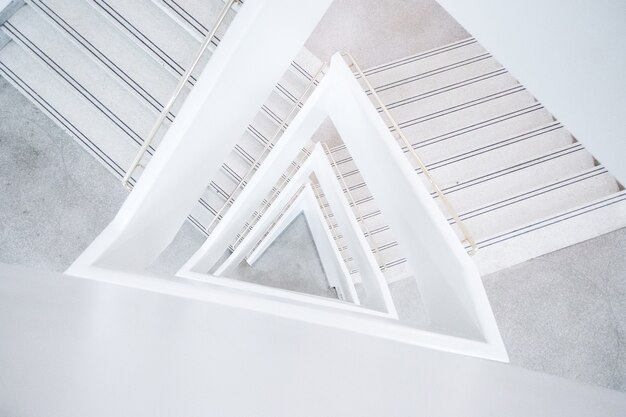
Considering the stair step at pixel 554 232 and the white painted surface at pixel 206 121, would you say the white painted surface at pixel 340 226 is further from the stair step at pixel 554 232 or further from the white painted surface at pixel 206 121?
the stair step at pixel 554 232

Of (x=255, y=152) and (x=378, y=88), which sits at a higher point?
(x=378, y=88)

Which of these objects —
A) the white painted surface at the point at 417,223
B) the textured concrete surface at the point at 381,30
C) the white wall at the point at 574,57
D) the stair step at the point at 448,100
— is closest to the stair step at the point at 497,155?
the stair step at the point at 448,100

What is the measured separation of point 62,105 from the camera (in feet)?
13.0

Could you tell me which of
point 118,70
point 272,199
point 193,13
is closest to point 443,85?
point 272,199

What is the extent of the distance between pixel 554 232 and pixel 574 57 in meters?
4.00

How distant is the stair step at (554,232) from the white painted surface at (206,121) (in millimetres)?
2670

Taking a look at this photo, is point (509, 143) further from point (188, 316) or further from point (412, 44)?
point (188, 316)

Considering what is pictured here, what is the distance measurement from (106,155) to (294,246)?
2.42 m

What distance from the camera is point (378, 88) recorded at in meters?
4.48

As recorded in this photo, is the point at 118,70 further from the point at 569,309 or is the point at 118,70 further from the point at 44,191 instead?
the point at 569,309

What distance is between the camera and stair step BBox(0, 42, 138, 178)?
13.0ft

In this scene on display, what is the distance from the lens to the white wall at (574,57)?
729 mm

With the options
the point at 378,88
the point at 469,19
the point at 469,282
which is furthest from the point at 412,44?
the point at 469,19

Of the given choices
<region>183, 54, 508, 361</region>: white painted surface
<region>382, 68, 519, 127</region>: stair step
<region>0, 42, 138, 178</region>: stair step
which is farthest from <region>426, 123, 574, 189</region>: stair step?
<region>0, 42, 138, 178</region>: stair step
